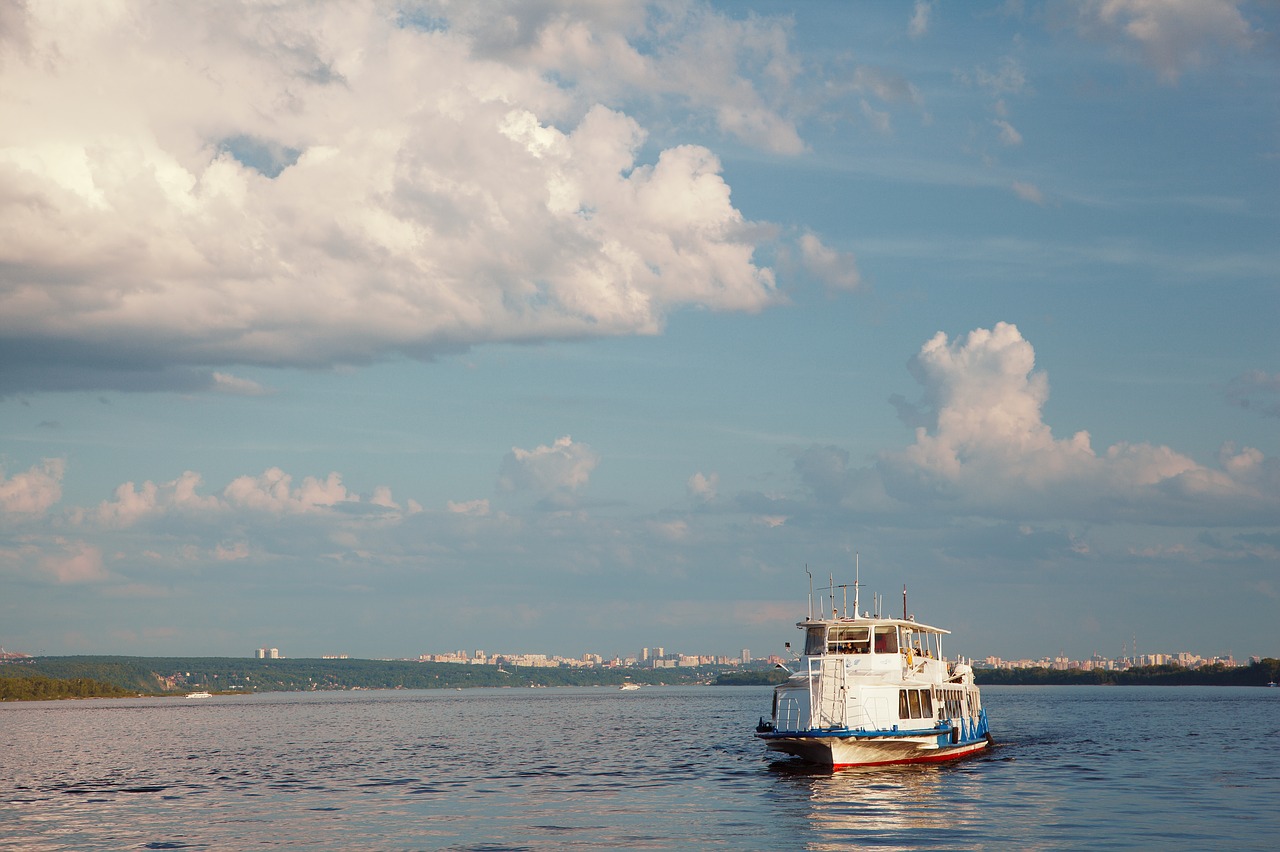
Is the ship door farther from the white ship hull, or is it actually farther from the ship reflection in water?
the ship reflection in water

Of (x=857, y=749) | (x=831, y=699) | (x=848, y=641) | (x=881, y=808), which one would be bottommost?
(x=881, y=808)

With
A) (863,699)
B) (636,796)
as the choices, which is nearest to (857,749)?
(863,699)

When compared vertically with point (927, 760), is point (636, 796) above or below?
below

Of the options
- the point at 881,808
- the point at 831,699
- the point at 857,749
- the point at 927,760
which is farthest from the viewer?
the point at 927,760

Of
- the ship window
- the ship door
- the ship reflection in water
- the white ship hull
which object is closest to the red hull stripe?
the white ship hull

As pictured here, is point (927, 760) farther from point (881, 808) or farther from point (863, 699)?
point (881, 808)

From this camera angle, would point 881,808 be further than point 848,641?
No

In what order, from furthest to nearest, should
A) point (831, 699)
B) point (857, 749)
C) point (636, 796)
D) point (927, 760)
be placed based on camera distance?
1. point (927, 760)
2. point (831, 699)
3. point (857, 749)
4. point (636, 796)

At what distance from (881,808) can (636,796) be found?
47.5 feet

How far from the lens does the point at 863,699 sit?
3093 inches

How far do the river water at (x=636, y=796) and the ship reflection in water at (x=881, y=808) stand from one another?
0.61 ft

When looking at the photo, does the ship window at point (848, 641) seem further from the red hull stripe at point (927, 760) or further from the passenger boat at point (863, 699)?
the red hull stripe at point (927, 760)

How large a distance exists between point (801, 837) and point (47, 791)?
50927 millimetres

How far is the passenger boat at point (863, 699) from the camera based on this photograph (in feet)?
253
